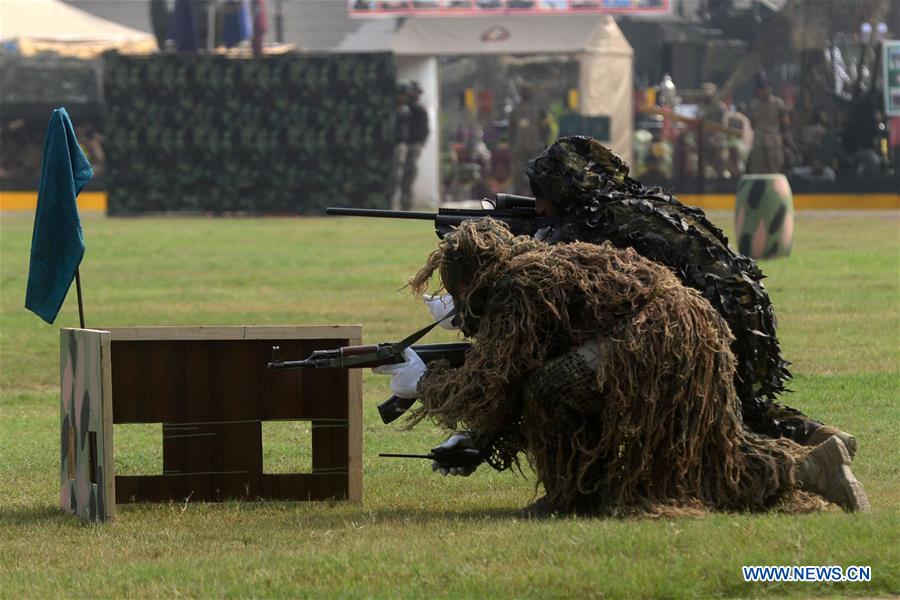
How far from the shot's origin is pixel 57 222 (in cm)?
783

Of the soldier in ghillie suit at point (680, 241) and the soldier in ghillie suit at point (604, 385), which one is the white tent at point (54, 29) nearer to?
the soldier in ghillie suit at point (680, 241)

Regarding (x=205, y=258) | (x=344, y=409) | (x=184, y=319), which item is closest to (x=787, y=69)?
(x=205, y=258)

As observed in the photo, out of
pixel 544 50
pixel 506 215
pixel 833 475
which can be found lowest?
pixel 833 475

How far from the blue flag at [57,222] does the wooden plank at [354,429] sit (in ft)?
4.54

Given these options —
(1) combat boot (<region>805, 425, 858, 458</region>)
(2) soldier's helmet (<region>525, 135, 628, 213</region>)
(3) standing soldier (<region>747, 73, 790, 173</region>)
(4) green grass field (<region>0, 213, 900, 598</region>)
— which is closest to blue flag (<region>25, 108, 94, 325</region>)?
(4) green grass field (<region>0, 213, 900, 598</region>)

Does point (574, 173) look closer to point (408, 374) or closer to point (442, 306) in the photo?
point (442, 306)

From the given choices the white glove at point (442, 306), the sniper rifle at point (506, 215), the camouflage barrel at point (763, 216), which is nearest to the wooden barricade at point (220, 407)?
the white glove at point (442, 306)

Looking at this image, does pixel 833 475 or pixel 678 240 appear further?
pixel 678 240

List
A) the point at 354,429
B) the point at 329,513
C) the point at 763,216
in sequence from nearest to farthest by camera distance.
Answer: the point at 329,513 < the point at 354,429 < the point at 763,216

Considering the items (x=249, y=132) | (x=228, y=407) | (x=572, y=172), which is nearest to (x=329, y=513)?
(x=228, y=407)

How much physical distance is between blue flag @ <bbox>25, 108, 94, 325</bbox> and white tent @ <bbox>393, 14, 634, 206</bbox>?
30.5 meters

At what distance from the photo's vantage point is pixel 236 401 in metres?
7.80

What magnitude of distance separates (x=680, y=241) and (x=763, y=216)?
15294mm

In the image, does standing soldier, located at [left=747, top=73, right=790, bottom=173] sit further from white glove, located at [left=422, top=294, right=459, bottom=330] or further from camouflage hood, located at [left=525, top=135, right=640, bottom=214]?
white glove, located at [left=422, top=294, right=459, bottom=330]
